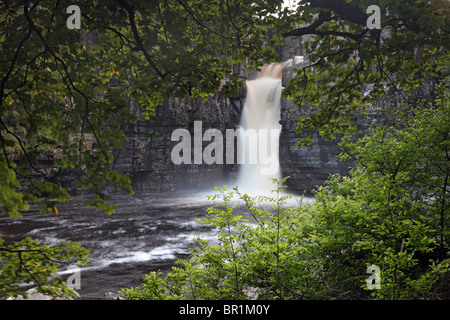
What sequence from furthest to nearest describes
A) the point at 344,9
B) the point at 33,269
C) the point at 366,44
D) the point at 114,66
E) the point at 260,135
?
the point at 260,135 → the point at 114,66 → the point at 366,44 → the point at 344,9 → the point at 33,269

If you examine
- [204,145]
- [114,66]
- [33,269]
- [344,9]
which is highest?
[344,9]

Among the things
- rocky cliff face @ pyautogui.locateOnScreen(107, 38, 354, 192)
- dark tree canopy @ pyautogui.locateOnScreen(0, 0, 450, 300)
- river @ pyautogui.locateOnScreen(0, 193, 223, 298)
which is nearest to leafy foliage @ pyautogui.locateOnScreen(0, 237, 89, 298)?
dark tree canopy @ pyautogui.locateOnScreen(0, 0, 450, 300)

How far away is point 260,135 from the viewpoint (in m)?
29.2

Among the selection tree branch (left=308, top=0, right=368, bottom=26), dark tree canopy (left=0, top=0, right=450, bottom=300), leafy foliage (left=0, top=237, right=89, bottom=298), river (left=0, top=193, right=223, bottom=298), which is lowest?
river (left=0, top=193, right=223, bottom=298)

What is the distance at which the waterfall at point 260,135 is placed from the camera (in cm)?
2822

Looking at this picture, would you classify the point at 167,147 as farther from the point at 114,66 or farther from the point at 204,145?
the point at 114,66

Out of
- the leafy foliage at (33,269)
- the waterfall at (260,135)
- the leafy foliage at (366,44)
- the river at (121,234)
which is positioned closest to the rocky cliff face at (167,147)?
the waterfall at (260,135)

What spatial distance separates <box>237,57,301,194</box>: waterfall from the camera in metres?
28.2

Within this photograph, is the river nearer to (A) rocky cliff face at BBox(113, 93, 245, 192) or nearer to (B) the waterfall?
(A) rocky cliff face at BBox(113, 93, 245, 192)

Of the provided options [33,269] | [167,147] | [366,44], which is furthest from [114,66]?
[167,147]
